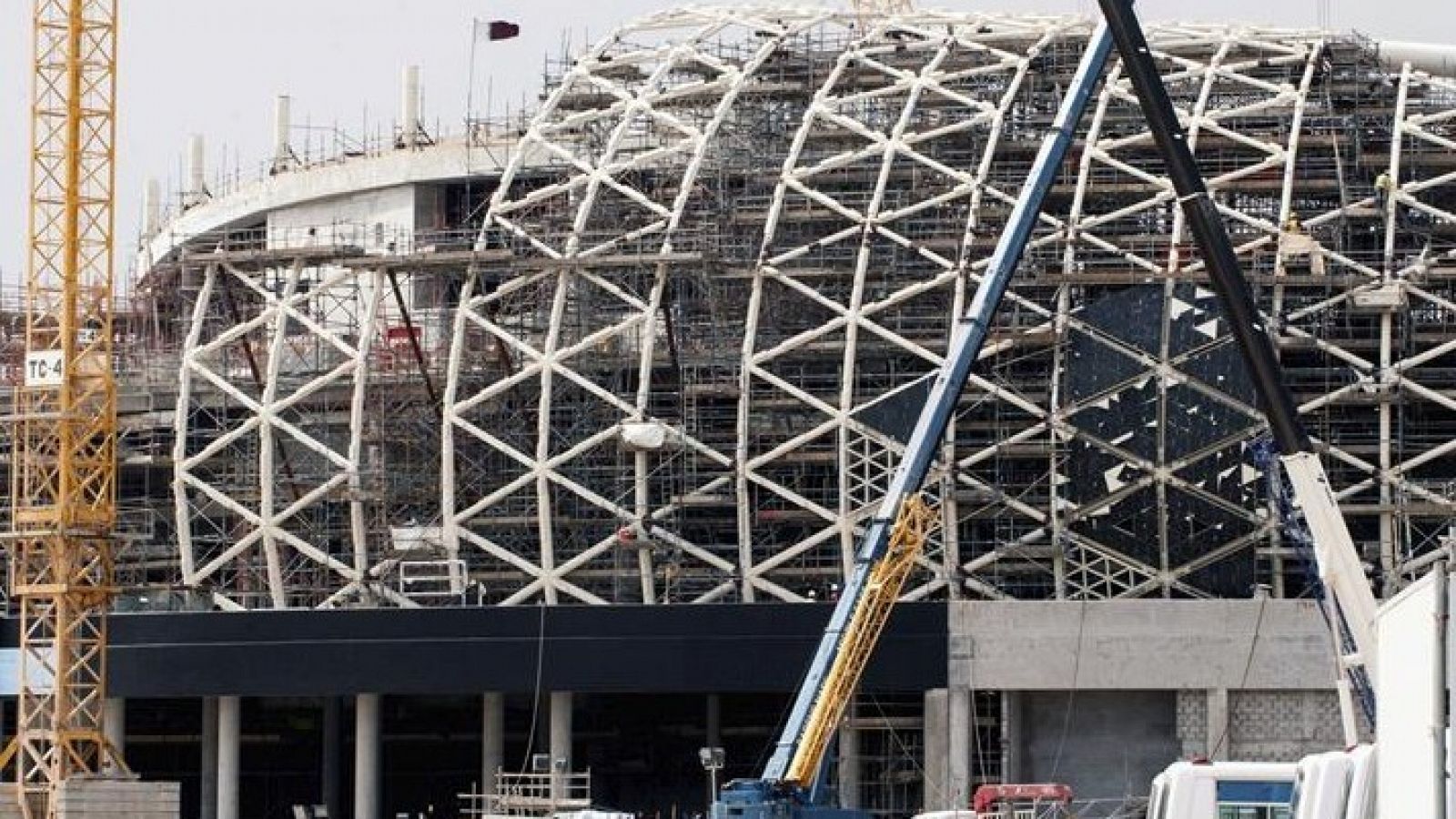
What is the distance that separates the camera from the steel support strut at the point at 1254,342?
6128cm

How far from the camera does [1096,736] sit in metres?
93.9

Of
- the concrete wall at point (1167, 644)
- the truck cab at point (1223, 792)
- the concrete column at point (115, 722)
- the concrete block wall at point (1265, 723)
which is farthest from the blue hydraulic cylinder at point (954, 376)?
the truck cab at point (1223, 792)

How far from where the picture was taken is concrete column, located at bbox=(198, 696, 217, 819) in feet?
345

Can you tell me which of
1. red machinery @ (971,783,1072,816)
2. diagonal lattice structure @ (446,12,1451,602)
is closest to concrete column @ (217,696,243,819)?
diagonal lattice structure @ (446,12,1451,602)

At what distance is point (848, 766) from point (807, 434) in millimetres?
9844

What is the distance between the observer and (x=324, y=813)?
102625 mm

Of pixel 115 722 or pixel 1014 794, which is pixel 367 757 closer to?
pixel 115 722

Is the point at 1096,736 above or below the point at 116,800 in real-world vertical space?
above

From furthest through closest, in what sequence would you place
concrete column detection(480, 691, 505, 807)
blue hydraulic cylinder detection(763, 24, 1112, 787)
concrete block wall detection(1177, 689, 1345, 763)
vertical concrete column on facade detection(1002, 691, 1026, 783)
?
concrete column detection(480, 691, 505, 807)
vertical concrete column on facade detection(1002, 691, 1026, 783)
concrete block wall detection(1177, 689, 1345, 763)
blue hydraulic cylinder detection(763, 24, 1112, 787)

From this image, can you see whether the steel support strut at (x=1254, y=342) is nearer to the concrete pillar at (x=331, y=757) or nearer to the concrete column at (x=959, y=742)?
the concrete column at (x=959, y=742)

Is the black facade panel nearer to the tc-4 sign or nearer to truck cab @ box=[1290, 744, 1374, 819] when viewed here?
the tc-4 sign

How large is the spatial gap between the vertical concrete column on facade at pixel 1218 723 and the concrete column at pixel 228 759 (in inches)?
1121

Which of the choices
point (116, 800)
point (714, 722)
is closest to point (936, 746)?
point (714, 722)

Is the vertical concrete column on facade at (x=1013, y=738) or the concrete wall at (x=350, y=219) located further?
the concrete wall at (x=350, y=219)
